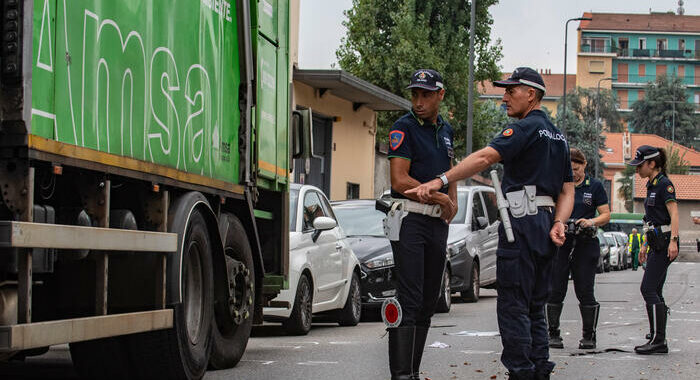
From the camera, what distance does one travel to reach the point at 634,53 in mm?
139250

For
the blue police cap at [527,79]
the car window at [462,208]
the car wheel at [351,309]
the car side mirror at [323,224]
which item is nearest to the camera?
the blue police cap at [527,79]

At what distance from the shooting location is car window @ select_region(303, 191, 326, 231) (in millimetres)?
13210

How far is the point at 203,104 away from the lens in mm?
7902

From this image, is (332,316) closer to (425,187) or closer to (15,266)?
(425,187)

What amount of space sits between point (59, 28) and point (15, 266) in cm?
112

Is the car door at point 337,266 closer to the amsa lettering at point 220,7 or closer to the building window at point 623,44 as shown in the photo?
the amsa lettering at point 220,7

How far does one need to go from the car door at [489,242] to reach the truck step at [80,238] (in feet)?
43.1

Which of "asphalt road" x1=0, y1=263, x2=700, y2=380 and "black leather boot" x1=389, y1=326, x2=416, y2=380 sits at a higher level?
"black leather boot" x1=389, y1=326, x2=416, y2=380

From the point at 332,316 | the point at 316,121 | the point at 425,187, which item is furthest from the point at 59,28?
the point at 316,121

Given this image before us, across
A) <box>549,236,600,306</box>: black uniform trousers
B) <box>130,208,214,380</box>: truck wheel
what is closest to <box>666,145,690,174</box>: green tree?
<box>549,236,600,306</box>: black uniform trousers

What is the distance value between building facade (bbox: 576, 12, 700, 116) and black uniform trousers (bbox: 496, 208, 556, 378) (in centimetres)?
13213

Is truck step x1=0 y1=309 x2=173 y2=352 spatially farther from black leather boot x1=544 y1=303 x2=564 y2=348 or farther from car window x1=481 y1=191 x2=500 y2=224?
car window x1=481 y1=191 x2=500 y2=224

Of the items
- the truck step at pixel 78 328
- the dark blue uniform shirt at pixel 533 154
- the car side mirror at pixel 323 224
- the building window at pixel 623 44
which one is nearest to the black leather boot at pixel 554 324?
the car side mirror at pixel 323 224

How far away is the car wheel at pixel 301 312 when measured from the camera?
12.3m
